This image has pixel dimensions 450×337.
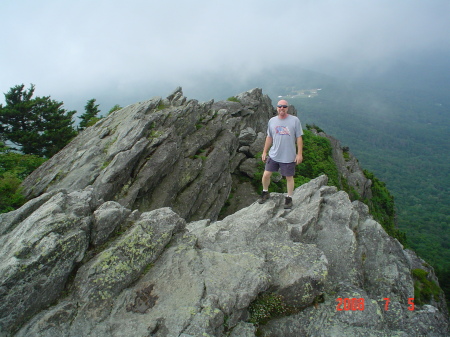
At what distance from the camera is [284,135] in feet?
36.3

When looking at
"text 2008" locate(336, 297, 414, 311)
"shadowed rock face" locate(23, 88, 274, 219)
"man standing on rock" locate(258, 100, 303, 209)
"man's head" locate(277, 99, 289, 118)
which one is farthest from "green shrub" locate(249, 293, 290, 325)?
"shadowed rock face" locate(23, 88, 274, 219)

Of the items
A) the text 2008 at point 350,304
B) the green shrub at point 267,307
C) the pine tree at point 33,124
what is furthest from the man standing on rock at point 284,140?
the pine tree at point 33,124

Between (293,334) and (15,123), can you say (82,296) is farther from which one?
(15,123)

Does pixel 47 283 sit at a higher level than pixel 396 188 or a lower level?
higher

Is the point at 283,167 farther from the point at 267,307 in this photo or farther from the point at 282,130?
the point at 267,307

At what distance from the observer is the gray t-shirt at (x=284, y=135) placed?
10.9 m

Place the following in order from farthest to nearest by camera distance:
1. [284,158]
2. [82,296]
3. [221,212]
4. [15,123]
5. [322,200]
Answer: [15,123], [221,212], [322,200], [284,158], [82,296]

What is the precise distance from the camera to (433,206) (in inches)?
4429

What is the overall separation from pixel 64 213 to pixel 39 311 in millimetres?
2674

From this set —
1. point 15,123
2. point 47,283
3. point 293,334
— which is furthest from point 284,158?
point 15,123

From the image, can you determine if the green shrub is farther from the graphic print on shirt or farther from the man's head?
the man's head

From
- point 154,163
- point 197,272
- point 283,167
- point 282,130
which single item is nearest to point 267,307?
point 197,272

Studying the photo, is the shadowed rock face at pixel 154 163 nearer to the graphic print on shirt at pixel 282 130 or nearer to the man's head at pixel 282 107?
the graphic print on shirt at pixel 282 130

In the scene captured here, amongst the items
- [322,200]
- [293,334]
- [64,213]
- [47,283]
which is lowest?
[293,334]
